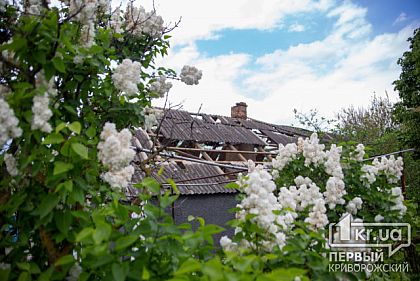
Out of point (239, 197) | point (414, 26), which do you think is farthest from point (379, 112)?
point (239, 197)

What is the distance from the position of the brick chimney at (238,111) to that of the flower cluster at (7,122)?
10731mm

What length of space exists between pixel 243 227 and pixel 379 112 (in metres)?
15.5

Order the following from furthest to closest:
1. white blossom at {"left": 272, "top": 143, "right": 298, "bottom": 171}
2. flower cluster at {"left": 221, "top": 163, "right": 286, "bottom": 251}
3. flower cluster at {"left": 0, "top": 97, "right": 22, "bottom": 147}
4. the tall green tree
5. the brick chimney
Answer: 1. the brick chimney
2. the tall green tree
3. white blossom at {"left": 272, "top": 143, "right": 298, "bottom": 171}
4. flower cluster at {"left": 221, "top": 163, "right": 286, "bottom": 251}
5. flower cluster at {"left": 0, "top": 97, "right": 22, "bottom": 147}

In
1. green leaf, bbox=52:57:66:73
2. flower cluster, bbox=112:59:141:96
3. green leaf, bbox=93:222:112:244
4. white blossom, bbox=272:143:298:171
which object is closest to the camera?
green leaf, bbox=93:222:112:244

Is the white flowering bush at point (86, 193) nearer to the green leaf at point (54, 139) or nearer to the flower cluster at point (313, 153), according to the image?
the green leaf at point (54, 139)

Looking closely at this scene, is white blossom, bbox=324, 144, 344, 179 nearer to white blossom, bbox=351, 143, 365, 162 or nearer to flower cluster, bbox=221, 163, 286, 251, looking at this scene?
white blossom, bbox=351, 143, 365, 162

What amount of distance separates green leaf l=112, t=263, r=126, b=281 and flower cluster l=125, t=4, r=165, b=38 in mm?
1801

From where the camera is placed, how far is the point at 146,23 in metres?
2.53

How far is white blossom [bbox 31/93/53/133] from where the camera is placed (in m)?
1.24

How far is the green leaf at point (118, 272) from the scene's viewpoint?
42.5 inches

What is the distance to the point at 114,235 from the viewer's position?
3.92 feet

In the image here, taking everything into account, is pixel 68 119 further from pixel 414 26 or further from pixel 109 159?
pixel 414 26

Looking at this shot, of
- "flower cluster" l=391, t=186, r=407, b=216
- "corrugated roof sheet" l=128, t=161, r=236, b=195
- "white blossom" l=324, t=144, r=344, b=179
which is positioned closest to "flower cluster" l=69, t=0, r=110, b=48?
"white blossom" l=324, t=144, r=344, b=179

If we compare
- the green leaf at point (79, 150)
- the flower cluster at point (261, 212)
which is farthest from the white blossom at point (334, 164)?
the green leaf at point (79, 150)
